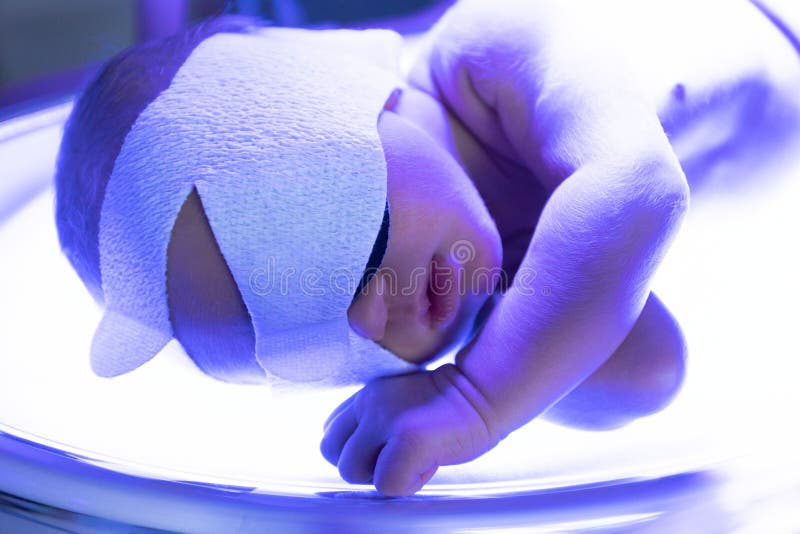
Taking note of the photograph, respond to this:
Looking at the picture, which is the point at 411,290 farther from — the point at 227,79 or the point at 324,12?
the point at 324,12

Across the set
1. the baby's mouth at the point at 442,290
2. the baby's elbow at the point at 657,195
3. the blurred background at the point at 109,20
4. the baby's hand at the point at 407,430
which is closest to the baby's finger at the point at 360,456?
the baby's hand at the point at 407,430

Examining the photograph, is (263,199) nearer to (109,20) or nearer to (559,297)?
(559,297)

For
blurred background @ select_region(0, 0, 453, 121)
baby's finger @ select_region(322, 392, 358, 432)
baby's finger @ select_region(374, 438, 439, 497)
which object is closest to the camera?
baby's finger @ select_region(374, 438, 439, 497)

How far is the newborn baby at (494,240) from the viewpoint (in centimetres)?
51

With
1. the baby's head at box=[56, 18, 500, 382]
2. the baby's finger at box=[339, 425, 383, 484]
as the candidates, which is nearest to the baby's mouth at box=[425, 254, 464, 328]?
the baby's head at box=[56, 18, 500, 382]

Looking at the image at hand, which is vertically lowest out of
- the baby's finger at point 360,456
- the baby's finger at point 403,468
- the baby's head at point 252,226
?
the baby's finger at point 360,456

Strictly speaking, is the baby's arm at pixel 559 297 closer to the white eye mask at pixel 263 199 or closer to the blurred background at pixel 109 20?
the white eye mask at pixel 263 199

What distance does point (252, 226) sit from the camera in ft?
1.64

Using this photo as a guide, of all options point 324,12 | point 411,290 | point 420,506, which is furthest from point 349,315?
point 324,12

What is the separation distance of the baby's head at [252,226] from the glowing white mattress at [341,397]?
0.14ft

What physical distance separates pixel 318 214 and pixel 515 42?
0.78 ft

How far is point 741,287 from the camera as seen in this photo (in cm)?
64

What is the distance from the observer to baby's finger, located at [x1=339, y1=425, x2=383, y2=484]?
50 cm

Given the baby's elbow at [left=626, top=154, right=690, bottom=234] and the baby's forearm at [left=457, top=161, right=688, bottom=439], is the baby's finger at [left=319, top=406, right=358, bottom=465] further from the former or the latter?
the baby's elbow at [left=626, top=154, right=690, bottom=234]
